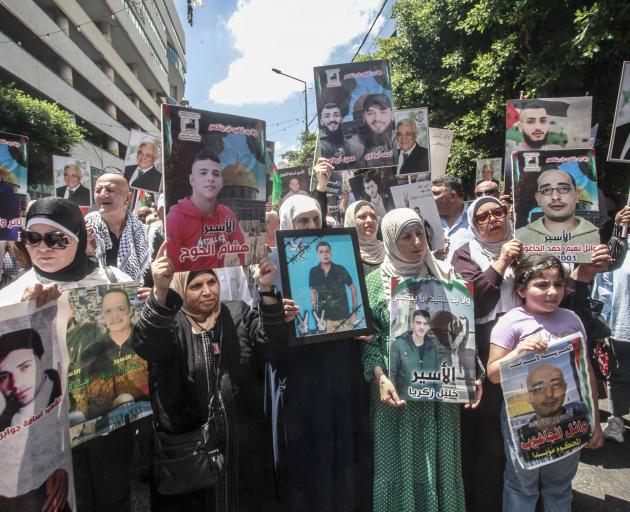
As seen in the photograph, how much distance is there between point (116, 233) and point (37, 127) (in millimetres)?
16418

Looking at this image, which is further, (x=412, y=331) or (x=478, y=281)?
(x=478, y=281)

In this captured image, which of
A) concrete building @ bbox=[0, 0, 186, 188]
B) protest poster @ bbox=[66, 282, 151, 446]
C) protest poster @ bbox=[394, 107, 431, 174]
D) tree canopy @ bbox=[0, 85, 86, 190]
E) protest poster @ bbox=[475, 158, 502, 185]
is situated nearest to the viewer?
protest poster @ bbox=[66, 282, 151, 446]

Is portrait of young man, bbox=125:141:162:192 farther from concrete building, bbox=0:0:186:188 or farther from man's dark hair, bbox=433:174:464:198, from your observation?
concrete building, bbox=0:0:186:188

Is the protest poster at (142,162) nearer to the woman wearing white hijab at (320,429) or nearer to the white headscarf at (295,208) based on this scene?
the white headscarf at (295,208)

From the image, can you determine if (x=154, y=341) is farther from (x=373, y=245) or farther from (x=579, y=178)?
(x=579, y=178)

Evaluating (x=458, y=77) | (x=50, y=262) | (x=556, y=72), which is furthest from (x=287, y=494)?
(x=458, y=77)

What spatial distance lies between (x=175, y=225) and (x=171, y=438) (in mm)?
1002

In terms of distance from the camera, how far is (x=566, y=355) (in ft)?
6.60

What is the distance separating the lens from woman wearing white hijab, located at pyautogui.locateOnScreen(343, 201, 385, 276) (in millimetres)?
2976

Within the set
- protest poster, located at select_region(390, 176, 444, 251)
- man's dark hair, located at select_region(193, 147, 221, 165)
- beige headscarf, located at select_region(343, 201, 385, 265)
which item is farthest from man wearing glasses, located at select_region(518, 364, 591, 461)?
man's dark hair, located at select_region(193, 147, 221, 165)

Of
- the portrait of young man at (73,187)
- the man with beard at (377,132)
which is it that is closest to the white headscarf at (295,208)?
the man with beard at (377,132)

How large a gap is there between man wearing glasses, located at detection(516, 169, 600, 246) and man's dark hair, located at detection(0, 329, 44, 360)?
2.47 m

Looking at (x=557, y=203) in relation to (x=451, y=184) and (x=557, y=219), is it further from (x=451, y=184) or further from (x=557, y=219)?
(x=451, y=184)

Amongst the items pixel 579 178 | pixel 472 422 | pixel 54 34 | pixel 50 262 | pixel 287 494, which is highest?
pixel 54 34
